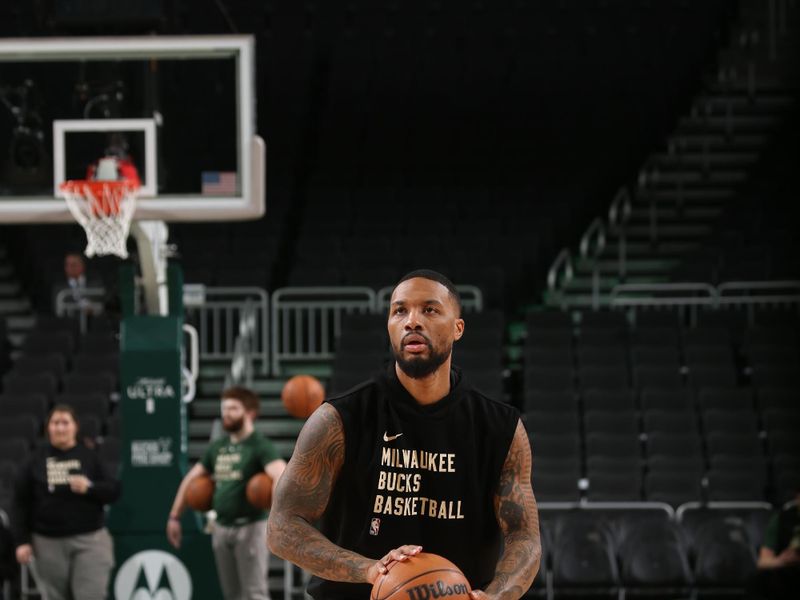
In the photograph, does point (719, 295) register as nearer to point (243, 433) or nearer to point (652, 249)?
point (652, 249)

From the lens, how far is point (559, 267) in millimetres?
18125

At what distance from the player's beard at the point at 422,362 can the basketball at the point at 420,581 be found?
55 cm

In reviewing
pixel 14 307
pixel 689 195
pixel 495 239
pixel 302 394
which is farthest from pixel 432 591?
pixel 689 195

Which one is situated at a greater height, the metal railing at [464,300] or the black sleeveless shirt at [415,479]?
the metal railing at [464,300]

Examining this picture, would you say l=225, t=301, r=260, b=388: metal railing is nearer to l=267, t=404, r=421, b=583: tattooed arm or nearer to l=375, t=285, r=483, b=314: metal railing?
l=375, t=285, r=483, b=314: metal railing

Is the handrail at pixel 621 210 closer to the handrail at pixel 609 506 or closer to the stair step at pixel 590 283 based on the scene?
the stair step at pixel 590 283

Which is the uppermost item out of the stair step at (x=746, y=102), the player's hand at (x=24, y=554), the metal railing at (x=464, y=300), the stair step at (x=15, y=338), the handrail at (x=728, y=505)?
the stair step at (x=746, y=102)

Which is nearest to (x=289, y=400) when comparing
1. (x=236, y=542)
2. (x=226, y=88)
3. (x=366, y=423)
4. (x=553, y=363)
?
(x=236, y=542)

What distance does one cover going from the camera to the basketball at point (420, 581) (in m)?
3.77

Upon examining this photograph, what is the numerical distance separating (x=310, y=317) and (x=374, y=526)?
11.1m

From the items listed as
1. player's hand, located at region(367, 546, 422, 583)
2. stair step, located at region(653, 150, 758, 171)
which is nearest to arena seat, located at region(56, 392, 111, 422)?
stair step, located at region(653, 150, 758, 171)

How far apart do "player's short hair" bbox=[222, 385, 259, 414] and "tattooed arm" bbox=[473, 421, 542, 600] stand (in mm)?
5975

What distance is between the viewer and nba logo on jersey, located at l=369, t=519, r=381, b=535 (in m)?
4.20

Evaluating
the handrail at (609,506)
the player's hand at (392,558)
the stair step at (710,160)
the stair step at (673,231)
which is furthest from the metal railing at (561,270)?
the player's hand at (392,558)
